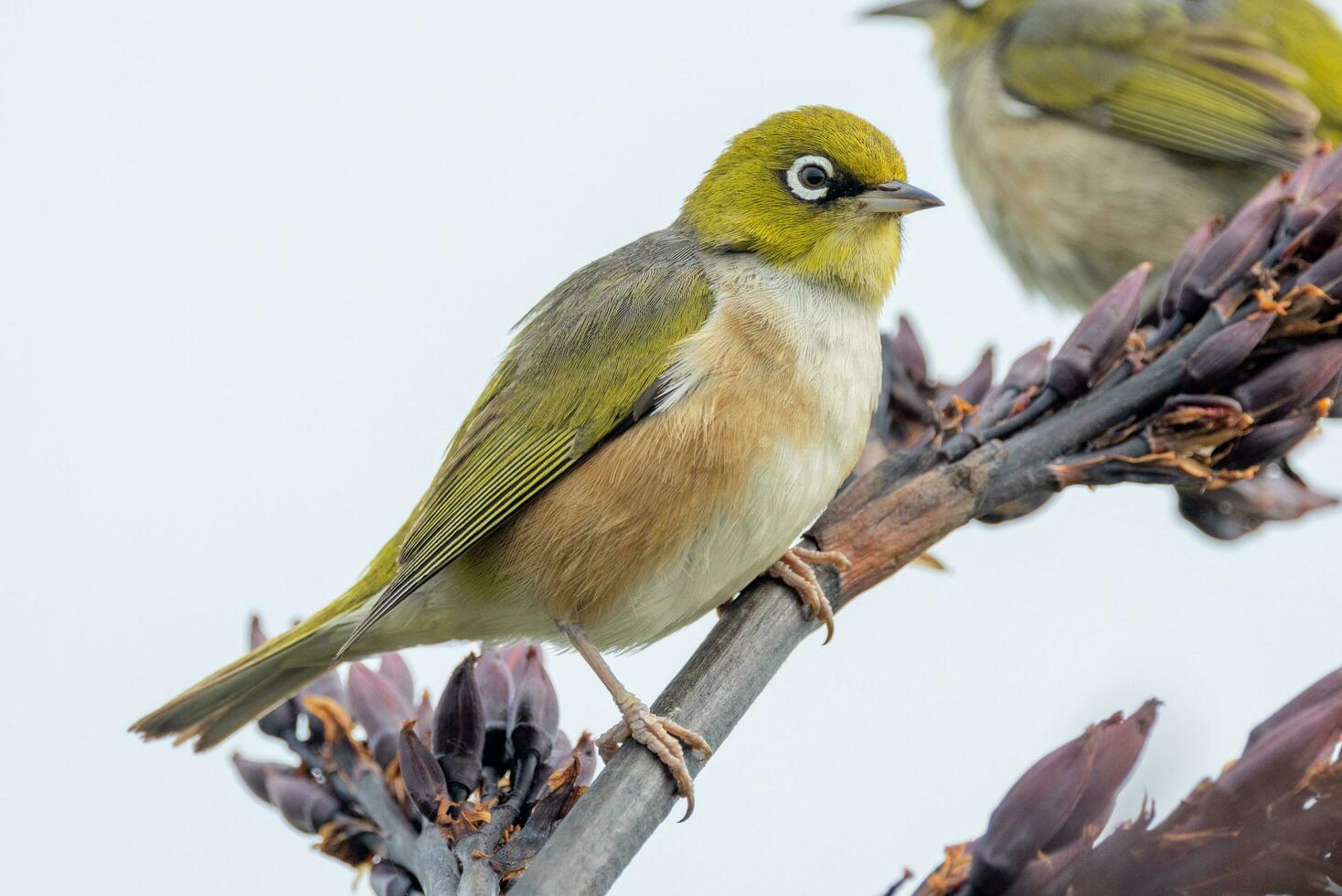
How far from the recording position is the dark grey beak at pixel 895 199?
425 cm

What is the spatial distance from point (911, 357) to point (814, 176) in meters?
0.61

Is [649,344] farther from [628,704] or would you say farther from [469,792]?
[469,792]

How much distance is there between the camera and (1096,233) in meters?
8.04

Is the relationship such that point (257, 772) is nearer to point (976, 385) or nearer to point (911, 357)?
point (976, 385)

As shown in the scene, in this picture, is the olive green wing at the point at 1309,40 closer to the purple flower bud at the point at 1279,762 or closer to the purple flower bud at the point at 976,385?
the purple flower bud at the point at 976,385

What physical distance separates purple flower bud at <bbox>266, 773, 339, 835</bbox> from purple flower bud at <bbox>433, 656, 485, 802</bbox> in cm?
30

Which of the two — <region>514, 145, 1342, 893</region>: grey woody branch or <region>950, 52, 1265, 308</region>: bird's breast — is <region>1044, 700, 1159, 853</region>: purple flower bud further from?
<region>950, 52, 1265, 308</region>: bird's breast

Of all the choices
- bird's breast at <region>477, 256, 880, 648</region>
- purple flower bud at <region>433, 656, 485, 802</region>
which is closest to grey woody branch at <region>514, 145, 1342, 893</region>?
bird's breast at <region>477, 256, 880, 648</region>

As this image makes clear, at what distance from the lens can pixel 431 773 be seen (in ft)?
9.42

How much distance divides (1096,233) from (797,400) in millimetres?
4595

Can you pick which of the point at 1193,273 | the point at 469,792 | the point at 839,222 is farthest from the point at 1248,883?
the point at 839,222

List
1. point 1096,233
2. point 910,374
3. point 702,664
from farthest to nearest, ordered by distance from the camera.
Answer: point 1096,233, point 910,374, point 702,664

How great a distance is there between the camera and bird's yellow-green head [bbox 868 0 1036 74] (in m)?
9.13

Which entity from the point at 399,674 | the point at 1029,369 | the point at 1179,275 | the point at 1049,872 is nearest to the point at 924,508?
the point at 1029,369
